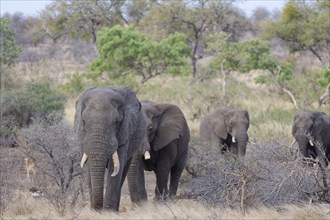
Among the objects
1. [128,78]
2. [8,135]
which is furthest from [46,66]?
[8,135]

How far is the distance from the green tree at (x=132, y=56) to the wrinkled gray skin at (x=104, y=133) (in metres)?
16.0

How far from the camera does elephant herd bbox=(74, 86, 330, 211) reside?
27.0 ft

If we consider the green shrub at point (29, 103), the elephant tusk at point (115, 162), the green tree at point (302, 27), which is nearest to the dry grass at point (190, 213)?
the elephant tusk at point (115, 162)

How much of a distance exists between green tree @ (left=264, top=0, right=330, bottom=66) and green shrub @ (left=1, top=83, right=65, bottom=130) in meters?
15.2

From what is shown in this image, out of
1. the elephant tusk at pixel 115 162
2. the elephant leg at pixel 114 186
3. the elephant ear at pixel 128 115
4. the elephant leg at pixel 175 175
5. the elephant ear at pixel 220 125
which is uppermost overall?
the elephant ear at pixel 128 115

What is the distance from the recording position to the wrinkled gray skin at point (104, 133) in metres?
8.16

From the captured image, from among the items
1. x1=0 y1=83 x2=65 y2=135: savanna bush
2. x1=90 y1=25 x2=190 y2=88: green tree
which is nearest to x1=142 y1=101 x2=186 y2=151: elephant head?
x1=0 y1=83 x2=65 y2=135: savanna bush

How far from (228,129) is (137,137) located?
719 centimetres

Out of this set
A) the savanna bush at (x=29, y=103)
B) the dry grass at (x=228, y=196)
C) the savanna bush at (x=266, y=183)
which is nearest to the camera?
the dry grass at (x=228, y=196)

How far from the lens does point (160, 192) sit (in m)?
11.8

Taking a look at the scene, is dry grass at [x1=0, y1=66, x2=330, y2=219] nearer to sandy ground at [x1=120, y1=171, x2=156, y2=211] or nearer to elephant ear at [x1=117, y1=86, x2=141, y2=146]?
sandy ground at [x1=120, y1=171, x2=156, y2=211]

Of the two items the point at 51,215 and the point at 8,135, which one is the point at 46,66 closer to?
the point at 8,135

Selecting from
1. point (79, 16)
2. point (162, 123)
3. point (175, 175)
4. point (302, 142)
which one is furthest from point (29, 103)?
point (79, 16)

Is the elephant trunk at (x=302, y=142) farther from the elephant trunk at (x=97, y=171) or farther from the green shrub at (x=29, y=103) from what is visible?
the elephant trunk at (x=97, y=171)
